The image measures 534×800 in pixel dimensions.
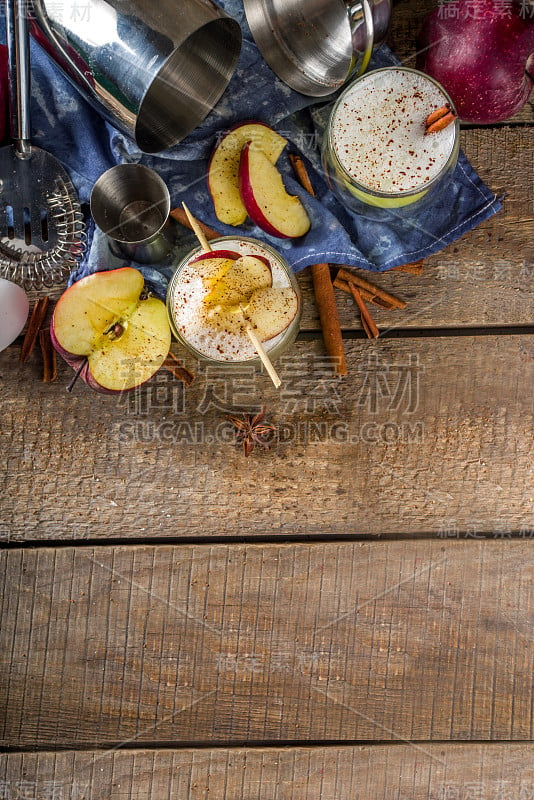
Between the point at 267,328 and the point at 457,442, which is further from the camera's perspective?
the point at 457,442

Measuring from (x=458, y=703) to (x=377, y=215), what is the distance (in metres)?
0.54

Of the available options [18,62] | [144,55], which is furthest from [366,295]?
[18,62]

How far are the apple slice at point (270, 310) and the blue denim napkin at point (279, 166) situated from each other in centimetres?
8

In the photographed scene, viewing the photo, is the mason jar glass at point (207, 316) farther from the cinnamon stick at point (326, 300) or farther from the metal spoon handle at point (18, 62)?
the metal spoon handle at point (18, 62)

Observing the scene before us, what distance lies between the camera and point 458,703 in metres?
0.73

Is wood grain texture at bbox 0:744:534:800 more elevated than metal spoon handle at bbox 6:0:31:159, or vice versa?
metal spoon handle at bbox 6:0:31:159

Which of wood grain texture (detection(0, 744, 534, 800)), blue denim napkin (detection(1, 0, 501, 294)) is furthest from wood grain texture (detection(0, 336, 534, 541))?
wood grain texture (detection(0, 744, 534, 800))

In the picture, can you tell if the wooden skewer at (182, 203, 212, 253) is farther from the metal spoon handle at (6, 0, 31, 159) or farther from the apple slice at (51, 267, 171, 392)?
the metal spoon handle at (6, 0, 31, 159)

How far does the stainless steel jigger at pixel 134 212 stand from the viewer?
2.22 ft

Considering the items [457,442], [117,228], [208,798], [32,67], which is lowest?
[208,798]

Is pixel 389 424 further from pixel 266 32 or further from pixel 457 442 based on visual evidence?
pixel 266 32

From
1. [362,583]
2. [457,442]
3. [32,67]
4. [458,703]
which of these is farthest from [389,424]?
[32,67]

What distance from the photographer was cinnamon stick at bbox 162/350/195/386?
722 millimetres

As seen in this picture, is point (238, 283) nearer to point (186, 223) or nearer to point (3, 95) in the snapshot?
point (186, 223)
